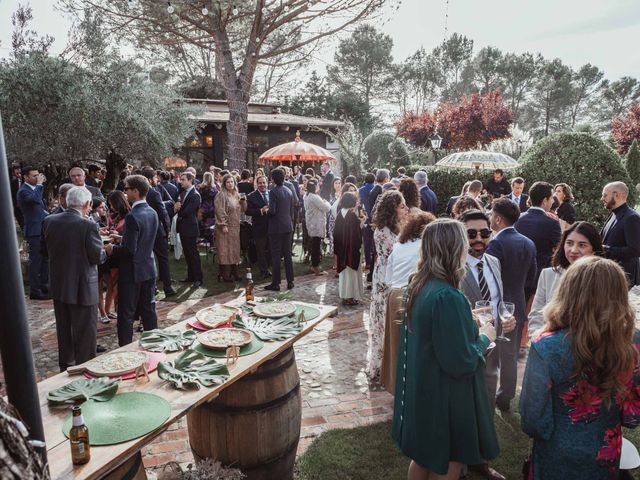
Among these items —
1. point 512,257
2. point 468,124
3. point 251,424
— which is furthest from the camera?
point 468,124

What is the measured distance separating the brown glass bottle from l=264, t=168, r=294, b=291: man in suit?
6130 mm

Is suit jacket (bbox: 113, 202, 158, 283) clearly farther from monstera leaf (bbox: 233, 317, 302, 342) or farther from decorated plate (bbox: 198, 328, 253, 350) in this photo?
decorated plate (bbox: 198, 328, 253, 350)

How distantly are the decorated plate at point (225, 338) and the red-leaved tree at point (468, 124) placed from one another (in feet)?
96.5

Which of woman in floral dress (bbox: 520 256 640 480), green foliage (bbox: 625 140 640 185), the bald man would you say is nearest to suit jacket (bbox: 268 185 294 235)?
the bald man

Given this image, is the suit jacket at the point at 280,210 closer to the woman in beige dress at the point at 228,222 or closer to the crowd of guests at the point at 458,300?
the crowd of guests at the point at 458,300

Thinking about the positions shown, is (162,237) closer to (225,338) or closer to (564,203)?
(225,338)

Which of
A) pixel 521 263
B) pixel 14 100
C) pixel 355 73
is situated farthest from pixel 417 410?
pixel 355 73

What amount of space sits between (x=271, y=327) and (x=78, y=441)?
5.36ft

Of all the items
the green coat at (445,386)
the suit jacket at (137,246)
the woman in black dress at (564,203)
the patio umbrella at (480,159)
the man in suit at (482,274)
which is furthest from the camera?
the patio umbrella at (480,159)

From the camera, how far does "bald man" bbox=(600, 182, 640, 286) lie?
16.7 ft

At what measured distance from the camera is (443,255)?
245 cm

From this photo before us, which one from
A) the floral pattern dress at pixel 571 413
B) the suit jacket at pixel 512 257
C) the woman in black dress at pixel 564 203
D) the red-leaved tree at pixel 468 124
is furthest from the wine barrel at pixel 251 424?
the red-leaved tree at pixel 468 124

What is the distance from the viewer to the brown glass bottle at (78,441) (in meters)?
1.90

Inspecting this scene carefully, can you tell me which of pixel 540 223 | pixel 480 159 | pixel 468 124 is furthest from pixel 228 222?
pixel 468 124
